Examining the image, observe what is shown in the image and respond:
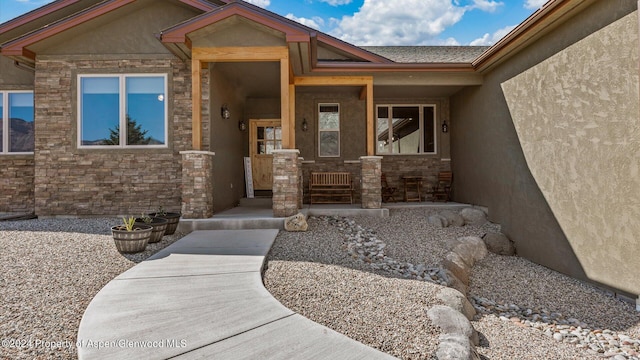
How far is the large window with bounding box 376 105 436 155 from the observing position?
31.1ft

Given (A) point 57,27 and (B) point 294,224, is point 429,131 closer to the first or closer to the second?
(B) point 294,224

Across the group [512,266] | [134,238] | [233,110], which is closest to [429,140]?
[512,266]

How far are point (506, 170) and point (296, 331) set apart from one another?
18.6 feet

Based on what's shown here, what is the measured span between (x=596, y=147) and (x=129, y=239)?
597 centimetres

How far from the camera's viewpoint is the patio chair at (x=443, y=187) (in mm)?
9195

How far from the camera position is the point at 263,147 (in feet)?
32.5

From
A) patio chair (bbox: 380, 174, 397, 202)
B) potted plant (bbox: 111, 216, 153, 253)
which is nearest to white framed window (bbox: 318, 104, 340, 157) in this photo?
patio chair (bbox: 380, 174, 397, 202)

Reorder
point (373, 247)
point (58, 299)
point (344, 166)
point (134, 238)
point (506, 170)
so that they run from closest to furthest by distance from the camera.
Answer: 1. point (58, 299)
2. point (134, 238)
3. point (373, 247)
4. point (506, 170)
5. point (344, 166)

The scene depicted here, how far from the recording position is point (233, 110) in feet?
27.4

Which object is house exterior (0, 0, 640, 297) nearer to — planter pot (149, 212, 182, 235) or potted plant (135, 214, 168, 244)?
planter pot (149, 212, 182, 235)

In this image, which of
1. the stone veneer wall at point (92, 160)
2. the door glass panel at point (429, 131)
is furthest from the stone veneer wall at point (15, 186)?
the door glass panel at point (429, 131)

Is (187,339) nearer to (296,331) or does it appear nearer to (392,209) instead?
(296,331)

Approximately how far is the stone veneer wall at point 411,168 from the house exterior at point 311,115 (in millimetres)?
57

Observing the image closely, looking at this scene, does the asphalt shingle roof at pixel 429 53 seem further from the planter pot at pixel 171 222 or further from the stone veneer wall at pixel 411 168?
the planter pot at pixel 171 222
